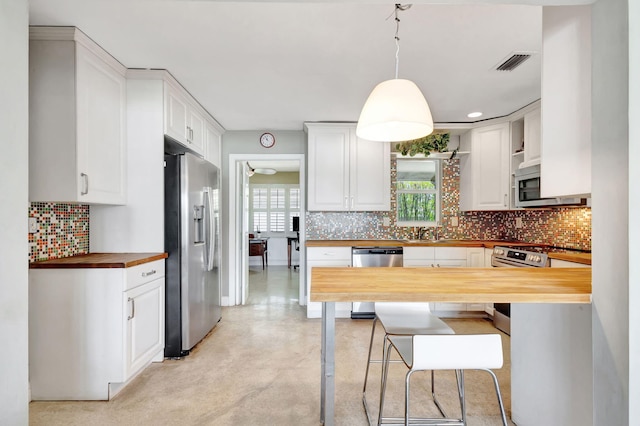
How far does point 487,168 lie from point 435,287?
126 inches

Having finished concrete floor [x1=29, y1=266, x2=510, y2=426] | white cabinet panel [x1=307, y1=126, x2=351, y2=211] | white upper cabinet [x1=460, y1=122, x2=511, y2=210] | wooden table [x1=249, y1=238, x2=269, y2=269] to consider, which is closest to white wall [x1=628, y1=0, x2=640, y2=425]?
finished concrete floor [x1=29, y1=266, x2=510, y2=426]

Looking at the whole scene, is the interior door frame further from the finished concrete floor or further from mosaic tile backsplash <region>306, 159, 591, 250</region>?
the finished concrete floor

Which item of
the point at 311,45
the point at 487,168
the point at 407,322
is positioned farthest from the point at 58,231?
the point at 487,168

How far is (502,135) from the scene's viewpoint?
3.97 meters

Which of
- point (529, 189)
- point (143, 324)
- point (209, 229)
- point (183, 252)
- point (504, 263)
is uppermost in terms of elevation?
point (529, 189)

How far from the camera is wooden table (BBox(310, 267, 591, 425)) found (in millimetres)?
1317

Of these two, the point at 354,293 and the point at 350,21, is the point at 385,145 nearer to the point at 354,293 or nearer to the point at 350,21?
the point at 350,21

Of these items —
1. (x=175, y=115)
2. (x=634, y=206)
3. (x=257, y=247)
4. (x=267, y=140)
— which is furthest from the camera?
(x=257, y=247)

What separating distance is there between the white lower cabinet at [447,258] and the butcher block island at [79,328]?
112 inches

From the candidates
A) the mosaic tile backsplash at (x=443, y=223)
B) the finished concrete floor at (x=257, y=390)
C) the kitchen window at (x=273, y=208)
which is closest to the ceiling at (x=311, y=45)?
the mosaic tile backsplash at (x=443, y=223)

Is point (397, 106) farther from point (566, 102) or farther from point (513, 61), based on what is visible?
point (513, 61)

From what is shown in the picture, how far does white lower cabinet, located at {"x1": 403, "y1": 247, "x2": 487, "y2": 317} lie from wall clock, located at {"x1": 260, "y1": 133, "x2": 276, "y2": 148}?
216 centimetres

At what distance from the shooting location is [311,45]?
2.30 meters

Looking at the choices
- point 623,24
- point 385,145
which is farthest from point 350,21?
point 385,145
